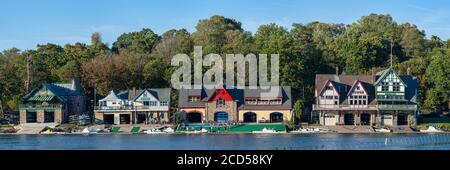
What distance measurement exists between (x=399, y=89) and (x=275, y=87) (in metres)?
9.93

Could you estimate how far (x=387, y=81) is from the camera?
173ft

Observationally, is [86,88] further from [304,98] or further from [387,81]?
[387,81]

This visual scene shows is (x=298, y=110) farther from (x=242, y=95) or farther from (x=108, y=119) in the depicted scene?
(x=108, y=119)

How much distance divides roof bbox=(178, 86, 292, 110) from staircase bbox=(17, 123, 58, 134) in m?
10.7

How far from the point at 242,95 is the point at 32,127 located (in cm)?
1706

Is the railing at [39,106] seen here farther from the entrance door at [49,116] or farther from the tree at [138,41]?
the tree at [138,41]

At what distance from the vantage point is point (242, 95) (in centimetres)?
5400

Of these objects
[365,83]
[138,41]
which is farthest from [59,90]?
[138,41]

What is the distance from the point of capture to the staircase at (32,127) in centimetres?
5166

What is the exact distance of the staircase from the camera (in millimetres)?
51656

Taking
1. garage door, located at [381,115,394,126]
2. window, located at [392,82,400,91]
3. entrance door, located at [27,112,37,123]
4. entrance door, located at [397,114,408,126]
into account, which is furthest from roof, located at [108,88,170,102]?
entrance door, located at [397,114,408,126]

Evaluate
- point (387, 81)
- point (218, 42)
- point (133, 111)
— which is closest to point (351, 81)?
point (387, 81)

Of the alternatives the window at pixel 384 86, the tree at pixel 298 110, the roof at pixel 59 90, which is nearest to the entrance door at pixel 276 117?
the tree at pixel 298 110
